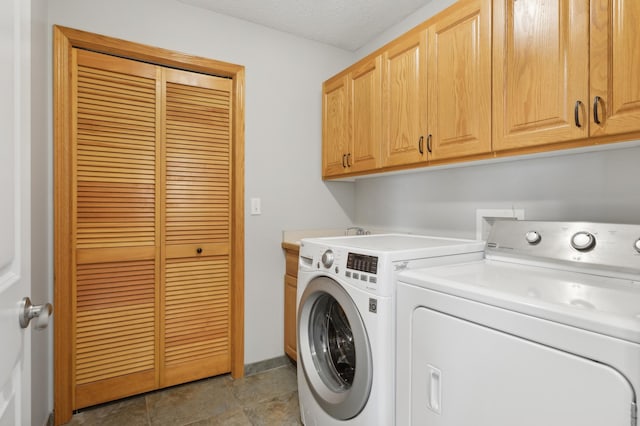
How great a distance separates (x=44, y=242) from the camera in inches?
66.3

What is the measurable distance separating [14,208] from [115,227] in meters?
1.36

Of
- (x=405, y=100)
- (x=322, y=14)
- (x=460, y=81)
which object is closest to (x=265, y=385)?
(x=405, y=100)

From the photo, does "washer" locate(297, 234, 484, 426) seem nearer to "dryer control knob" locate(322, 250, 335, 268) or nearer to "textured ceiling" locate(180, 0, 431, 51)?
"dryer control knob" locate(322, 250, 335, 268)

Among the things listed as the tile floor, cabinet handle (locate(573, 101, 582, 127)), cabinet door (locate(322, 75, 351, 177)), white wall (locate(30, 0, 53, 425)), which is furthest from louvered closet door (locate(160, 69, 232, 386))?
cabinet handle (locate(573, 101, 582, 127))

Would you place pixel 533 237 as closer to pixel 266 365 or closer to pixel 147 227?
pixel 266 365

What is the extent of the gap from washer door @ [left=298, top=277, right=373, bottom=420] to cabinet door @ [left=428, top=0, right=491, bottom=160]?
88 centimetres

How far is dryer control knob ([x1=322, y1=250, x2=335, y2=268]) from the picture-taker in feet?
4.91

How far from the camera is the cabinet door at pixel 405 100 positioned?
1728 mm

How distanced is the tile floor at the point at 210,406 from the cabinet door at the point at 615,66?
1.95 metres

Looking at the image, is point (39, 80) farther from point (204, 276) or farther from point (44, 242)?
point (204, 276)

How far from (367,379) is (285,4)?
7.03 feet

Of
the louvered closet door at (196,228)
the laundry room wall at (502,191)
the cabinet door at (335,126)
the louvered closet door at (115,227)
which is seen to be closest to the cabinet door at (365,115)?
the cabinet door at (335,126)

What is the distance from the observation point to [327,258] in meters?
1.51

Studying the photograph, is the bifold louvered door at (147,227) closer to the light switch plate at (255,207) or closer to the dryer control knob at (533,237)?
the light switch plate at (255,207)
